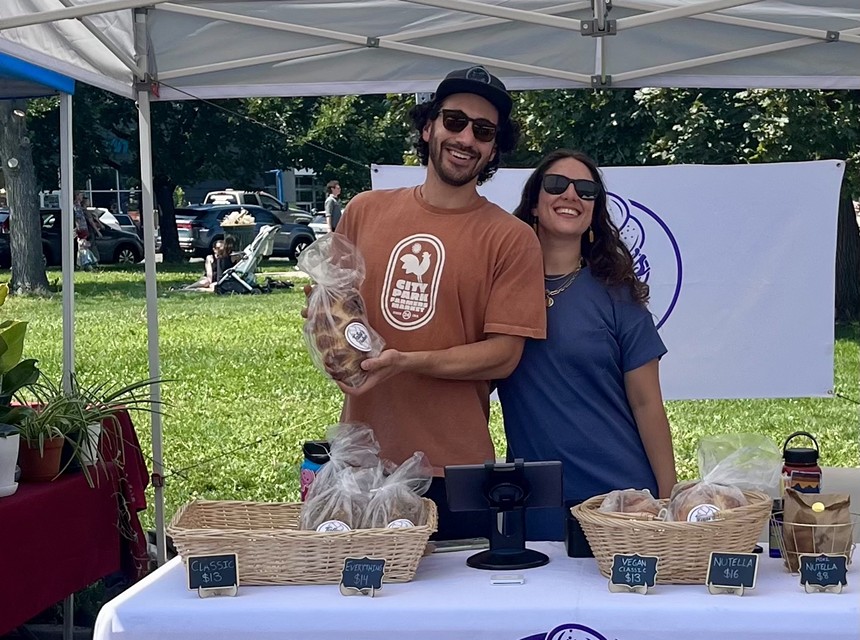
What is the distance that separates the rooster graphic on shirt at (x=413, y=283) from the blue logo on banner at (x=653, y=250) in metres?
2.24

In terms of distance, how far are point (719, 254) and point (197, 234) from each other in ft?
68.7

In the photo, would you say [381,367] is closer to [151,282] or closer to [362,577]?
[362,577]

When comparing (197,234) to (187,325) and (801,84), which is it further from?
(801,84)

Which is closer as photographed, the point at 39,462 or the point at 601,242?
the point at 601,242

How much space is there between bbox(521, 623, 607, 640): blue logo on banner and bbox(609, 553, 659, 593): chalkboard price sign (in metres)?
0.11

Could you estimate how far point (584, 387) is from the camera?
8.02 ft

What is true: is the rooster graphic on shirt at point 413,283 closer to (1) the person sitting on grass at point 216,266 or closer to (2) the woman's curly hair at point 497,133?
(2) the woman's curly hair at point 497,133

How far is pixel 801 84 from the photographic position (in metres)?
4.08

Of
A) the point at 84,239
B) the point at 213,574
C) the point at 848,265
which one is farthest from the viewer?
the point at 84,239

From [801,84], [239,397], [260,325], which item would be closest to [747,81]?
[801,84]

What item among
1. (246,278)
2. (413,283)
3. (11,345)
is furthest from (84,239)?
(413,283)

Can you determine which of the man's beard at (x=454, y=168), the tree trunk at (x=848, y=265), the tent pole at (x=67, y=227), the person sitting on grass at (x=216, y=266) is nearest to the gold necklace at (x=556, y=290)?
the man's beard at (x=454, y=168)

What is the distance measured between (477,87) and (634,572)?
1093 mm

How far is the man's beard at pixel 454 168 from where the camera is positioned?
2.42 metres
